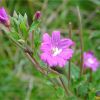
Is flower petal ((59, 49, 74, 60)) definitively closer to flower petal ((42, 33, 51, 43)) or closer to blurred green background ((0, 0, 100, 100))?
flower petal ((42, 33, 51, 43))

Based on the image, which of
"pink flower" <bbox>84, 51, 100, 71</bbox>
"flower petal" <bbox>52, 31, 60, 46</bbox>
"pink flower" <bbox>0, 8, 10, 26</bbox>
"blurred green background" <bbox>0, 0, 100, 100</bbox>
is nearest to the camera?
"pink flower" <bbox>0, 8, 10, 26</bbox>

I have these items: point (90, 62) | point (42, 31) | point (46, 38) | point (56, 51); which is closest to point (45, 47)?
point (46, 38)

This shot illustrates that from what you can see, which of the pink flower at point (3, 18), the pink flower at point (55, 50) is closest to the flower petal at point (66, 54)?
the pink flower at point (55, 50)

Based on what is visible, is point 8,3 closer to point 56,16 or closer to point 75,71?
point 56,16

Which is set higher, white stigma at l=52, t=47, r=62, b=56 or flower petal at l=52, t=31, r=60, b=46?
flower petal at l=52, t=31, r=60, b=46

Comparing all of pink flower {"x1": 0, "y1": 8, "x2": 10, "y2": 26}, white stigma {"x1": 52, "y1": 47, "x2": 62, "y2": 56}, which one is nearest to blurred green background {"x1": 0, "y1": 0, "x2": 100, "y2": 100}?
white stigma {"x1": 52, "y1": 47, "x2": 62, "y2": 56}

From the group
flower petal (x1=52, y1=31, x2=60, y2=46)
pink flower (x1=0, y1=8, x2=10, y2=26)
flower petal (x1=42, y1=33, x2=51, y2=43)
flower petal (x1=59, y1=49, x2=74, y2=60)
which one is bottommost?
flower petal (x1=59, y1=49, x2=74, y2=60)

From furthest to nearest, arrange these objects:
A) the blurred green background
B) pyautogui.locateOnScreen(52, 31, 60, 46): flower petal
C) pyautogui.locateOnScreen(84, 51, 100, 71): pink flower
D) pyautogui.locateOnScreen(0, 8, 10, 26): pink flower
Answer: the blurred green background, pyautogui.locateOnScreen(84, 51, 100, 71): pink flower, pyautogui.locateOnScreen(52, 31, 60, 46): flower petal, pyautogui.locateOnScreen(0, 8, 10, 26): pink flower
